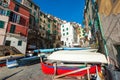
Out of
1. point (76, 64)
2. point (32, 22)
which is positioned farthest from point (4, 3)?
point (76, 64)

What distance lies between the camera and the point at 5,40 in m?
25.7

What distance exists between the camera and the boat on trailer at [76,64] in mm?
10711

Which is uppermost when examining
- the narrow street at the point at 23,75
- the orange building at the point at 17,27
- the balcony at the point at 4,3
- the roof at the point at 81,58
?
the balcony at the point at 4,3

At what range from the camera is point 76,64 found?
11898 mm

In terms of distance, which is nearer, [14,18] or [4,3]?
[4,3]

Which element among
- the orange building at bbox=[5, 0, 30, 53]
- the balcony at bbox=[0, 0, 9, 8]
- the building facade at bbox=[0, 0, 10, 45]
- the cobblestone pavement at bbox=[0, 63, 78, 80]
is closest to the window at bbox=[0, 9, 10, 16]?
the building facade at bbox=[0, 0, 10, 45]

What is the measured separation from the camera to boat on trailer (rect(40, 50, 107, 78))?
35.1 feet

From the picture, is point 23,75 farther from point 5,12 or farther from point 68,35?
point 68,35

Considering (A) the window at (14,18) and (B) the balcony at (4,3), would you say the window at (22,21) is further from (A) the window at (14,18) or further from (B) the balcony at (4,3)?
(B) the balcony at (4,3)

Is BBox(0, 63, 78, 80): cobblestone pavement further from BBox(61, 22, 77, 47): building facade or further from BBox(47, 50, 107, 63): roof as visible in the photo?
BBox(61, 22, 77, 47): building facade

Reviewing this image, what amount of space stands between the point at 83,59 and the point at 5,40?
68.6ft

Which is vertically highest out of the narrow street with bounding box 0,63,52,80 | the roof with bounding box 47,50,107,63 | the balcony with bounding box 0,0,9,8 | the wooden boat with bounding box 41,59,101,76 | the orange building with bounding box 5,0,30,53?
the balcony with bounding box 0,0,9,8

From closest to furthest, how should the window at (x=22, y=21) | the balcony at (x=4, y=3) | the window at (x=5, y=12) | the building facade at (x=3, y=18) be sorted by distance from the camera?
1. the building facade at (x=3, y=18)
2. the window at (x=5, y=12)
3. the balcony at (x=4, y=3)
4. the window at (x=22, y=21)

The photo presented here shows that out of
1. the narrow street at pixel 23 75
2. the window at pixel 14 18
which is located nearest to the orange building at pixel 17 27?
the window at pixel 14 18
